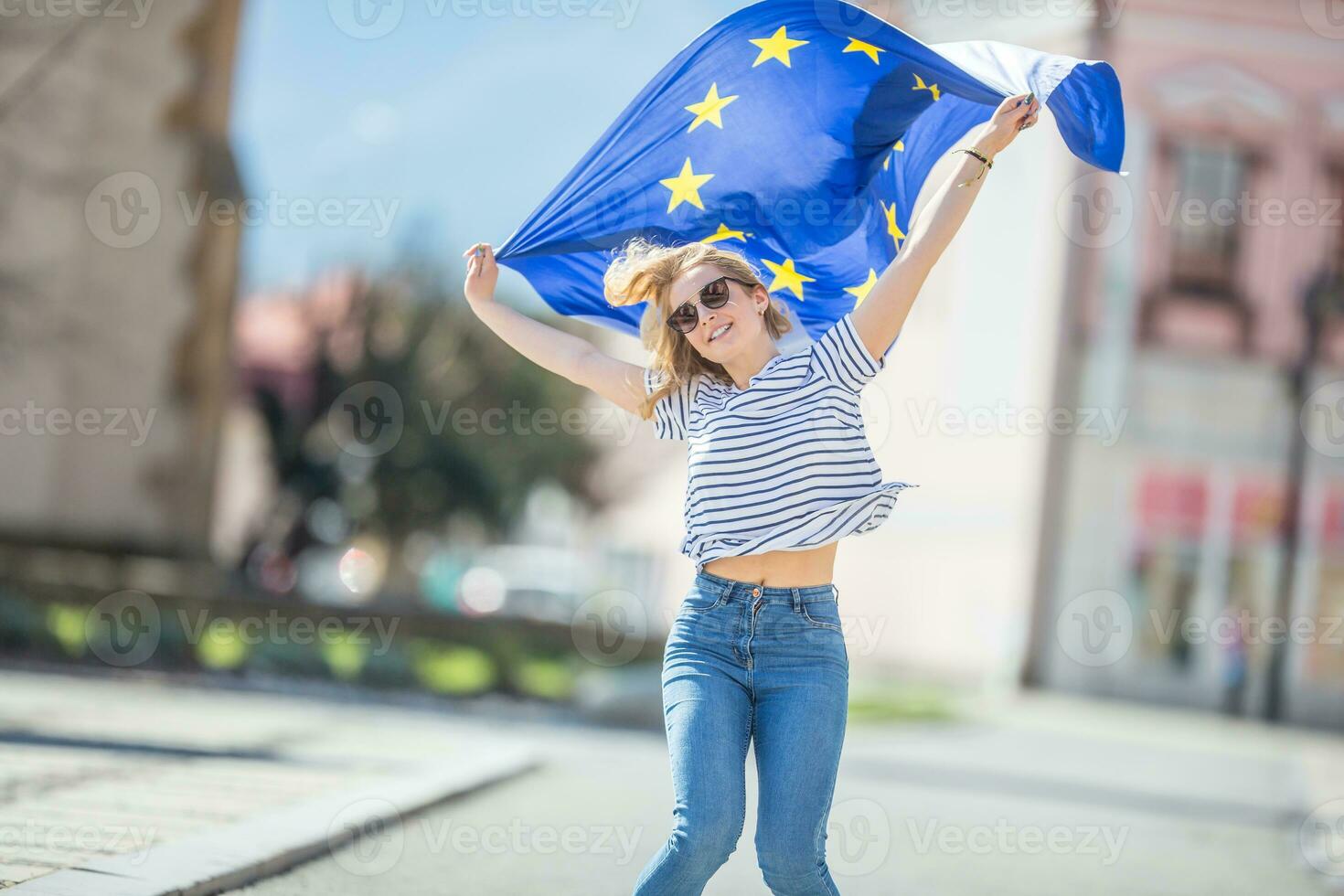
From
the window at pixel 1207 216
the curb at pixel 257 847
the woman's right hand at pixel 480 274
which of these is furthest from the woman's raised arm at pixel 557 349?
the window at pixel 1207 216

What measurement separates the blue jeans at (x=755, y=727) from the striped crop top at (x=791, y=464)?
0.46 feet

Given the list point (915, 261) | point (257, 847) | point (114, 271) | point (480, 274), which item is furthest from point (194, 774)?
point (114, 271)

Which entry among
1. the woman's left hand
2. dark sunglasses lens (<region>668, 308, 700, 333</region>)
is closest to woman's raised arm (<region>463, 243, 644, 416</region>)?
dark sunglasses lens (<region>668, 308, 700, 333</region>)

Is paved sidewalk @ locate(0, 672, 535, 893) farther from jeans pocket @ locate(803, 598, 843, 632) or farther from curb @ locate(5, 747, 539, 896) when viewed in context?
jeans pocket @ locate(803, 598, 843, 632)

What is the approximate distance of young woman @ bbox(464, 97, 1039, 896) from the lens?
12.3 ft

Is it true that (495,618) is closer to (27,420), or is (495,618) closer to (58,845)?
(27,420)

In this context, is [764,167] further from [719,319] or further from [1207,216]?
[1207,216]

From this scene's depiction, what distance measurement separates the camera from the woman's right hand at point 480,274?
4789 mm

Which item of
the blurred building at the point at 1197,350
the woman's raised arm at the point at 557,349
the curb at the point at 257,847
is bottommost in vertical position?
the curb at the point at 257,847

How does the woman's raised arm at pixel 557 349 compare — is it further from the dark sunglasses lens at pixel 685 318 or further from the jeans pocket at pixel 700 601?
the jeans pocket at pixel 700 601

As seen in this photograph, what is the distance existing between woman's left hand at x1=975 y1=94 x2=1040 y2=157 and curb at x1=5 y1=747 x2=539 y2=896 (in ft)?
10.8

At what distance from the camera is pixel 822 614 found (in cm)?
395

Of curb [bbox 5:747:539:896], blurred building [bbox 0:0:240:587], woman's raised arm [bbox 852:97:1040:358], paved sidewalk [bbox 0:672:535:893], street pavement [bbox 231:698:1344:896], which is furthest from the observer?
blurred building [bbox 0:0:240:587]

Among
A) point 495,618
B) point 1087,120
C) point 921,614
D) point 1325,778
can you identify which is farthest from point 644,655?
point 921,614
